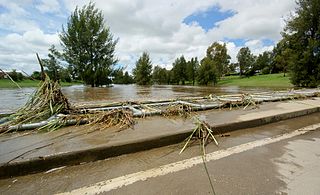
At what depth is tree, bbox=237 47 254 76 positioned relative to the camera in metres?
58.4

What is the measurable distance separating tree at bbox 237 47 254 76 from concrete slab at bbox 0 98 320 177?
6147 centimetres

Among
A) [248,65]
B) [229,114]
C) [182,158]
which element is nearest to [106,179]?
[182,158]

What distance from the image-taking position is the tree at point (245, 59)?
58.4 meters

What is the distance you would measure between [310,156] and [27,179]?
111 inches

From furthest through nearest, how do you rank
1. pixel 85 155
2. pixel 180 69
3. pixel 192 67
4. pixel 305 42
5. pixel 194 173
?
1. pixel 180 69
2. pixel 192 67
3. pixel 305 42
4. pixel 85 155
5. pixel 194 173

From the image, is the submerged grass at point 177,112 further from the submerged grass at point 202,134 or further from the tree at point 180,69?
the tree at point 180,69

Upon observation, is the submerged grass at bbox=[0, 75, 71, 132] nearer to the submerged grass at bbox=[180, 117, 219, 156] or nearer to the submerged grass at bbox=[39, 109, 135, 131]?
the submerged grass at bbox=[39, 109, 135, 131]

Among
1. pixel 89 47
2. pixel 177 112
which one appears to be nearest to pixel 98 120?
pixel 177 112

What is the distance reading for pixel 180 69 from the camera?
5031cm

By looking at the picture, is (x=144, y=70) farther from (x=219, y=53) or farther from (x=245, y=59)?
(x=245, y=59)

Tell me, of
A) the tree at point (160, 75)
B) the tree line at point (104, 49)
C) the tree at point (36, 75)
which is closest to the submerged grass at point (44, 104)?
the tree at point (36, 75)

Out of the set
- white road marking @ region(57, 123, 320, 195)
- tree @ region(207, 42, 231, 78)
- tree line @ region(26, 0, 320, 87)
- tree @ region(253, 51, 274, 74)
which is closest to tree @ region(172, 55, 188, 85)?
tree @ region(207, 42, 231, 78)

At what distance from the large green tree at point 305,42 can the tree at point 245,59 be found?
43.6m

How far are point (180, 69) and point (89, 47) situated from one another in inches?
1339
